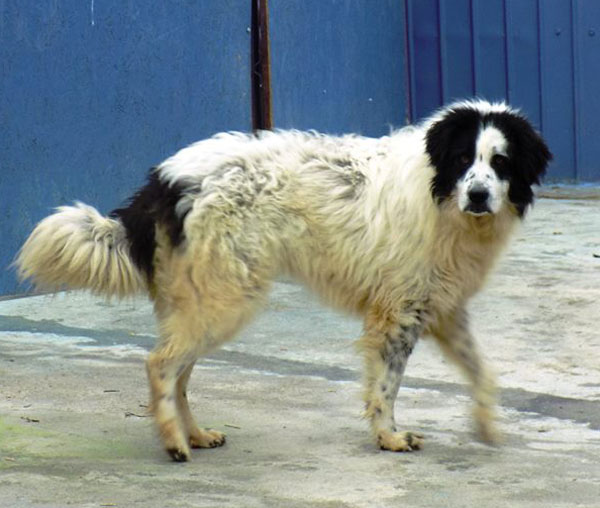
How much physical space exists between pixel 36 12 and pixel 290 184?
367 cm

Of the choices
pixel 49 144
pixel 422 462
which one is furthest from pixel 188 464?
pixel 49 144

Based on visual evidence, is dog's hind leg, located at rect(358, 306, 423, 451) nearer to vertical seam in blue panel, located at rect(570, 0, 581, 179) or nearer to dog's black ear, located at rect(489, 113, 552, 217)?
dog's black ear, located at rect(489, 113, 552, 217)

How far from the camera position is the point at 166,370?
557cm

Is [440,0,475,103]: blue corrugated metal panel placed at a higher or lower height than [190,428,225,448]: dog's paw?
higher

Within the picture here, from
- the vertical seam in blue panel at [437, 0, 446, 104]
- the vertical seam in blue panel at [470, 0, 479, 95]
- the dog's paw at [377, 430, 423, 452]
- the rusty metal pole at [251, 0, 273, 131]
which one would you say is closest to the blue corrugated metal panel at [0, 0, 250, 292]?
the rusty metal pole at [251, 0, 273, 131]

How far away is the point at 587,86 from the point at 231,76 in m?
3.38

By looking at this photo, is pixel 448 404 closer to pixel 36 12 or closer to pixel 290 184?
pixel 290 184

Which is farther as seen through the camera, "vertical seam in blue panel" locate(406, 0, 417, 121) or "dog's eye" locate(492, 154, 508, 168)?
"vertical seam in blue panel" locate(406, 0, 417, 121)

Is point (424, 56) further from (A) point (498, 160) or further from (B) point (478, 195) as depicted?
(B) point (478, 195)

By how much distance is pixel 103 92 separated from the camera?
30.5 ft

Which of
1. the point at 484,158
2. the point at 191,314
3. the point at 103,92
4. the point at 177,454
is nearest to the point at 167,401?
the point at 177,454

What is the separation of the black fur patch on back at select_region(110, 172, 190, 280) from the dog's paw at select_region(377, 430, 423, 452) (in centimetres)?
115

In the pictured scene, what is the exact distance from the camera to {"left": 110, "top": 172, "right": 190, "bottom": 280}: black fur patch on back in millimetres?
5625

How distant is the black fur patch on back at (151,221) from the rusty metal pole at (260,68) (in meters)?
4.93
